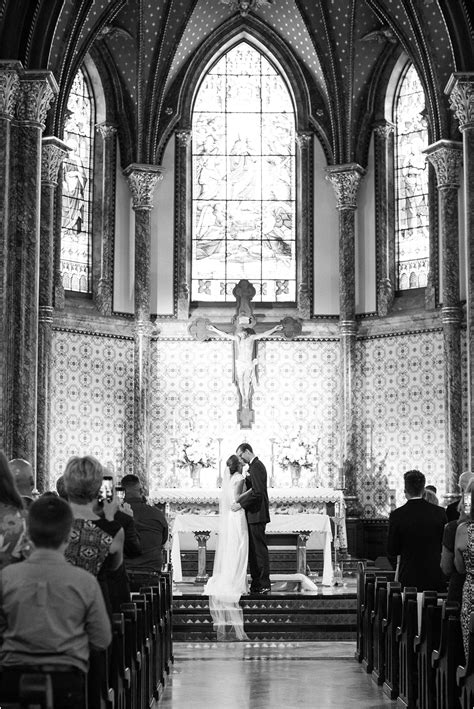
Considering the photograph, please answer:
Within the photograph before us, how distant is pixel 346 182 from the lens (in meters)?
23.6

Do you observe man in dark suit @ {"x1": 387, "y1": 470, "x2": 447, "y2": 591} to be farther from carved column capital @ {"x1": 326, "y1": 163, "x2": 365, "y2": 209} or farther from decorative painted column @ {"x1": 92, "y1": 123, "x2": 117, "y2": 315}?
carved column capital @ {"x1": 326, "y1": 163, "x2": 365, "y2": 209}

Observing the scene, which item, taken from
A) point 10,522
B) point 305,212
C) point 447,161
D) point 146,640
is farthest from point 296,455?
point 10,522

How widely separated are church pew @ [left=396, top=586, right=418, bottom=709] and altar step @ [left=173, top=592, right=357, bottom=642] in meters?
5.17

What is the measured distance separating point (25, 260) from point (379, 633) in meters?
7.92

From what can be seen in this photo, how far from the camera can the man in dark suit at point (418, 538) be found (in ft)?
32.8

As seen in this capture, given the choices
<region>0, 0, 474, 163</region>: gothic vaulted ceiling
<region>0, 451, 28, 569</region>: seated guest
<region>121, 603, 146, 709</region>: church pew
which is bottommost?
<region>121, 603, 146, 709</region>: church pew

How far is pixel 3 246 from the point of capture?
1557cm

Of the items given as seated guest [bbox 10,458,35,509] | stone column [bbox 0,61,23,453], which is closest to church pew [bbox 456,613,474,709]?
seated guest [bbox 10,458,35,509]

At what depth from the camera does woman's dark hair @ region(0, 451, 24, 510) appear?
17.8 ft

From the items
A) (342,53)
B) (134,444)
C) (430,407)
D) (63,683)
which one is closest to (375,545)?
(430,407)

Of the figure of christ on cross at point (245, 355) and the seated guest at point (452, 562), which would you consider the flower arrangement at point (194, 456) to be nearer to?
the figure of christ on cross at point (245, 355)

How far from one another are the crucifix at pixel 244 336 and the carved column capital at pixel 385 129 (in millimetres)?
3945

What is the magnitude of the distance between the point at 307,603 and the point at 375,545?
6.96 metres

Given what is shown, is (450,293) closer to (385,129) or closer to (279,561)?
(385,129)
